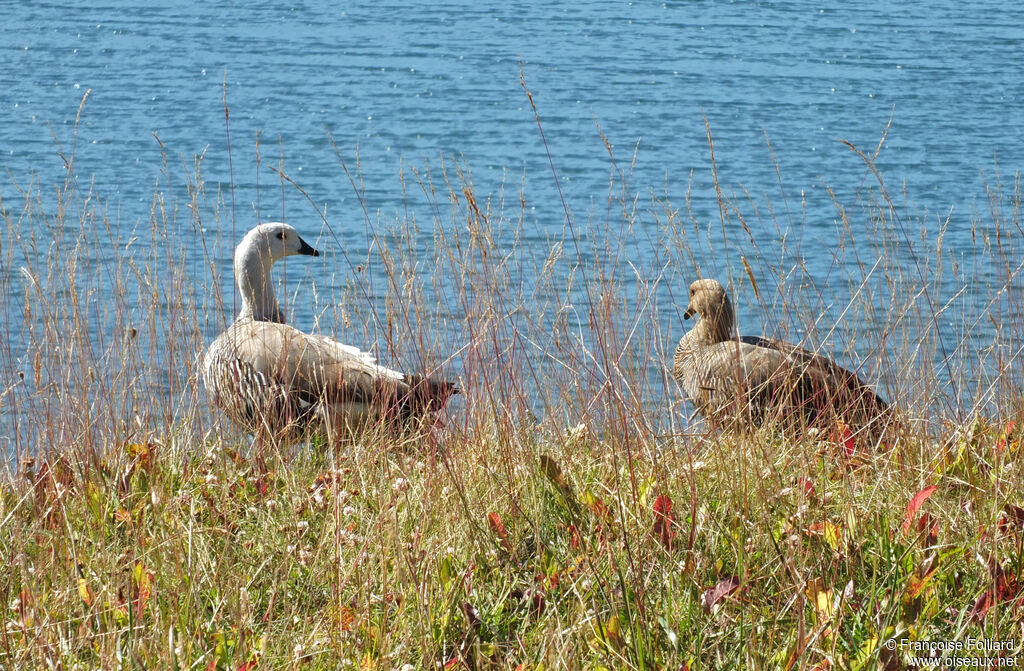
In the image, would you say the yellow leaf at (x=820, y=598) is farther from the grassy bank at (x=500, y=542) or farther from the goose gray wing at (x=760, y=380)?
the goose gray wing at (x=760, y=380)

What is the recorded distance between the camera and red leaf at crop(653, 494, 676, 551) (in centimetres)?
312

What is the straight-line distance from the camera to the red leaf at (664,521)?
3123mm

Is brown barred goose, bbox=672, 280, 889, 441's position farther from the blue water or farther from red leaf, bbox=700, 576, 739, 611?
the blue water

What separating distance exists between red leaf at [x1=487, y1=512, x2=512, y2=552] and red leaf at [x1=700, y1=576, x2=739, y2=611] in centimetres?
60

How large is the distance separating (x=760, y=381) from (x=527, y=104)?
10.9 metres

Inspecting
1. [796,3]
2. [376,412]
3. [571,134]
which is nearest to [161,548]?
[376,412]

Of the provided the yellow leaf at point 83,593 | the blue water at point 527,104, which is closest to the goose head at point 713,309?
the blue water at point 527,104

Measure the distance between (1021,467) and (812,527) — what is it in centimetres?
87

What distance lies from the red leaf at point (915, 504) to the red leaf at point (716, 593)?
51cm

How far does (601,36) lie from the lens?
2105cm

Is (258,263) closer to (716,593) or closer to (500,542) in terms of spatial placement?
(500,542)

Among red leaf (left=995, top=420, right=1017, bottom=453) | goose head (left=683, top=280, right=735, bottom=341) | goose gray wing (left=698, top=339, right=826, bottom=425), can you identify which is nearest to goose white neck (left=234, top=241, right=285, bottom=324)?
goose head (left=683, top=280, right=735, bottom=341)

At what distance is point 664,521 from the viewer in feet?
10.5

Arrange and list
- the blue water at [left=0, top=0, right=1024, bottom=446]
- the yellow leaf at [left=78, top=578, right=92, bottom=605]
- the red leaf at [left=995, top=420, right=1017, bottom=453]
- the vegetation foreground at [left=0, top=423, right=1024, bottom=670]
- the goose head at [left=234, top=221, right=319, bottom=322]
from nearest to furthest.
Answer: the vegetation foreground at [left=0, top=423, right=1024, bottom=670] < the yellow leaf at [left=78, top=578, right=92, bottom=605] < the red leaf at [left=995, top=420, right=1017, bottom=453] < the goose head at [left=234, top=221, right=319, bottom=322] < the blue water at [left=0, top=0, right=1024, bottom=446]
